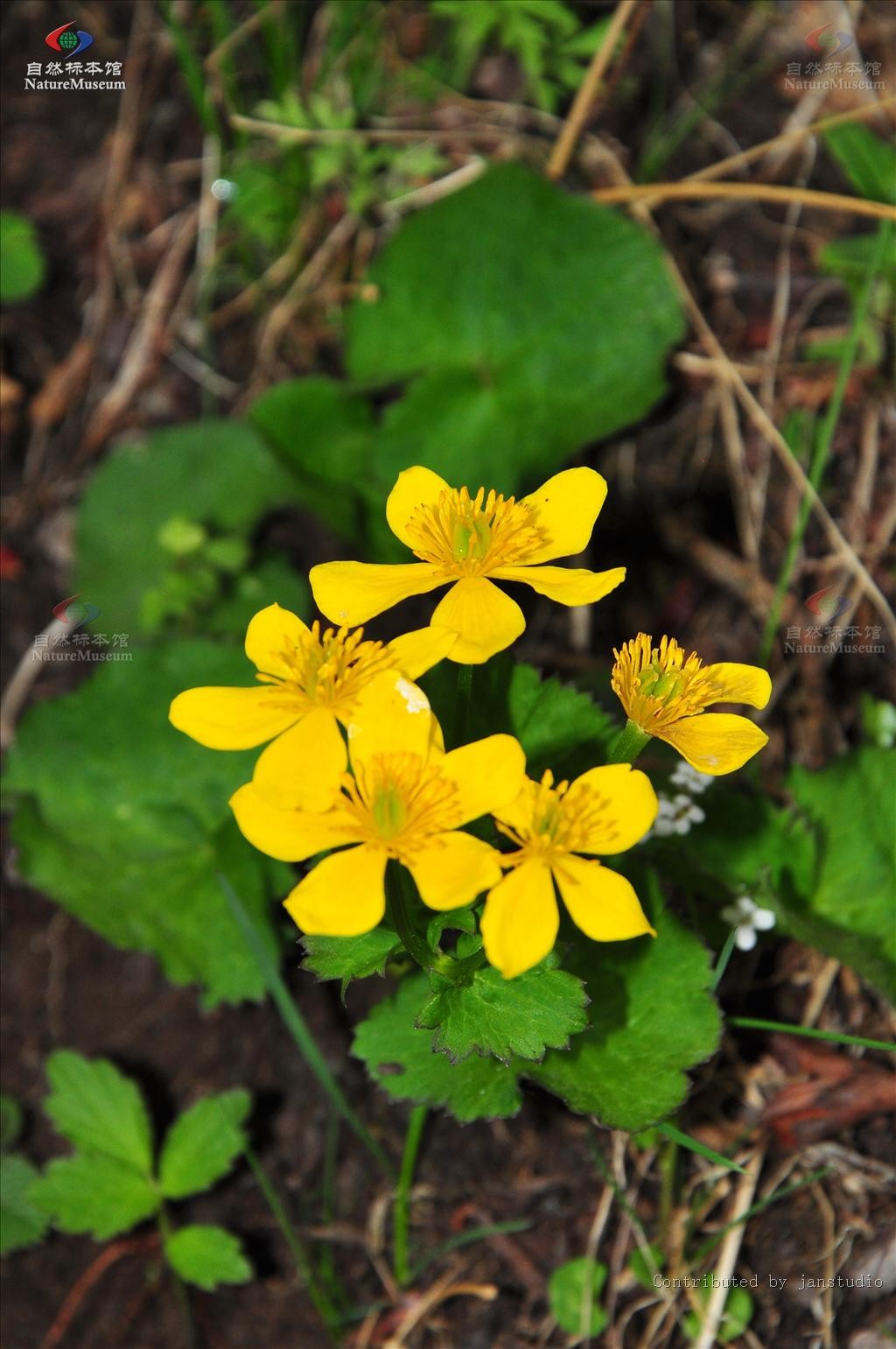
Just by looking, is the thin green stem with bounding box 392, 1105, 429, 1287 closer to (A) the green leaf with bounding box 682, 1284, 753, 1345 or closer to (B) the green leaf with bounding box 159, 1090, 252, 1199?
(B) the green leaf with bounding box 159, 1090, 252, 1199

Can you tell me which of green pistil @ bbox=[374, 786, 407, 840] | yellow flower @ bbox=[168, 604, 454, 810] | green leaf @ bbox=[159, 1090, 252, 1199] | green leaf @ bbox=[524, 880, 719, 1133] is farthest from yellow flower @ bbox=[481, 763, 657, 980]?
green leaf @ bbox=[159, 1090, 252, 1199]

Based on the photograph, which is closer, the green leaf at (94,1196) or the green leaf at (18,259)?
the green leaf at (94,1196)

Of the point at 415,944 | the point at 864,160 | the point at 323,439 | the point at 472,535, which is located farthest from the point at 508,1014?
the point at 864,160

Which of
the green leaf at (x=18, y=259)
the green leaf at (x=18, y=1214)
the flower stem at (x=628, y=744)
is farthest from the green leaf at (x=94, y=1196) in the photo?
the green leaf at (x=18, y=259)

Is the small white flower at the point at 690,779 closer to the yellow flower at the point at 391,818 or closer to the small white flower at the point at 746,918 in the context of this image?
the small white flower at the point at 746,918

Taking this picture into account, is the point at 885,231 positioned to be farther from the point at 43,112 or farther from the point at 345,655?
the point at 43,112

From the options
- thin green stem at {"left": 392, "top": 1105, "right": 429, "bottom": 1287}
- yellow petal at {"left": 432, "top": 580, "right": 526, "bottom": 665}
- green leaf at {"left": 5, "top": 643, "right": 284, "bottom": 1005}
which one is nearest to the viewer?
yellow petal at {"left": 432, "top": 580, "right": 526, "bottom": 665}
